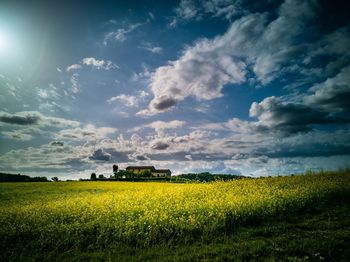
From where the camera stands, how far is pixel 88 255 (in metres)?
10.5

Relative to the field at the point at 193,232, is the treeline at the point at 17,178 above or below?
above

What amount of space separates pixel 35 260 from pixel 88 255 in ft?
6.45

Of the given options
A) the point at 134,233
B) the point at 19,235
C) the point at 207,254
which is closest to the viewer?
the point at 207,254

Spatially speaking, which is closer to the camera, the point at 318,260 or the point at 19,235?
the point at 318,260

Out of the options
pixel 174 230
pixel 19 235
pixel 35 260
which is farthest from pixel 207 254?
pixel 19 235

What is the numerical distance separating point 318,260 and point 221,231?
471cm

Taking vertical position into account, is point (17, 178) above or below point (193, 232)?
above

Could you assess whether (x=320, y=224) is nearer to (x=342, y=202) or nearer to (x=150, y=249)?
(x=342, y=202)

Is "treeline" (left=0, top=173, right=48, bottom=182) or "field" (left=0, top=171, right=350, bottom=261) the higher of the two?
"treeline" (left=0, top=173, right=48, bottom=182)

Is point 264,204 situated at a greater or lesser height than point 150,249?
greater

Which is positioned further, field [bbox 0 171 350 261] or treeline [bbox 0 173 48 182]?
treeline [bbox 0 173 48 182]

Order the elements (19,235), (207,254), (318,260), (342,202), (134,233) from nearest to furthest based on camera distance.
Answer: (318,260)
(207,254)
(134,233)
(19,235)
(342,202)

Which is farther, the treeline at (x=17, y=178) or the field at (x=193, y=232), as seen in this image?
the treeline at (x=17, y=178)

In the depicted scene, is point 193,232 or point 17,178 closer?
point 193,232
